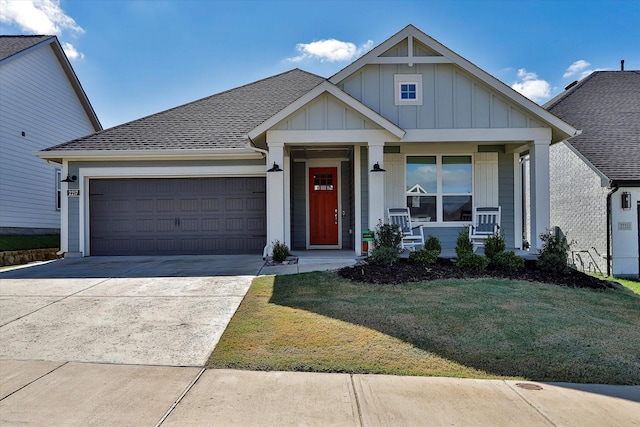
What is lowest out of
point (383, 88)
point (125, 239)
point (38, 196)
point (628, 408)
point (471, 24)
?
point (628, 408)

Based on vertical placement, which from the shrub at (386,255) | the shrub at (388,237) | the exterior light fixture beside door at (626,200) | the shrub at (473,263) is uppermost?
the exterior light fixture beside door at (626,200)

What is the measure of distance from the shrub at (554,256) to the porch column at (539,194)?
962 millimetres

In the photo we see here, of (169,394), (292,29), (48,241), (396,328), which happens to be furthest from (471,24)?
(48,241)

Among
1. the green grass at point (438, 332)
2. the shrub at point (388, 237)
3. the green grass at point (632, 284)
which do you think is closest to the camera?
the green grass at point (438, 332)

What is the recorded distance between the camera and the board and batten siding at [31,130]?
44.6ft

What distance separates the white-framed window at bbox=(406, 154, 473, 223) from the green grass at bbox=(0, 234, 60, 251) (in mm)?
11391

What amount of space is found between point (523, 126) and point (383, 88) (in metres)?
3.27

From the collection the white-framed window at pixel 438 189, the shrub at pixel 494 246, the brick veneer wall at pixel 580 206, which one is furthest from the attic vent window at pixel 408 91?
the brick veneer wall at pixel 580 206

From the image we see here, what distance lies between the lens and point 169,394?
335 cm

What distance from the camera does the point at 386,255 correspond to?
26.6 ft

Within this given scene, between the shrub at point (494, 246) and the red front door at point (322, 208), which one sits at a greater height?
the red front door at point (322, 208)

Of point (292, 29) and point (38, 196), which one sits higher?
point (292, 29)

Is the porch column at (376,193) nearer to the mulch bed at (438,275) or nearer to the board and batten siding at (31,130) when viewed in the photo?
the mulch bed at (438,275)

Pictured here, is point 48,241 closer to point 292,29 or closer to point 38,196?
point 38,196
